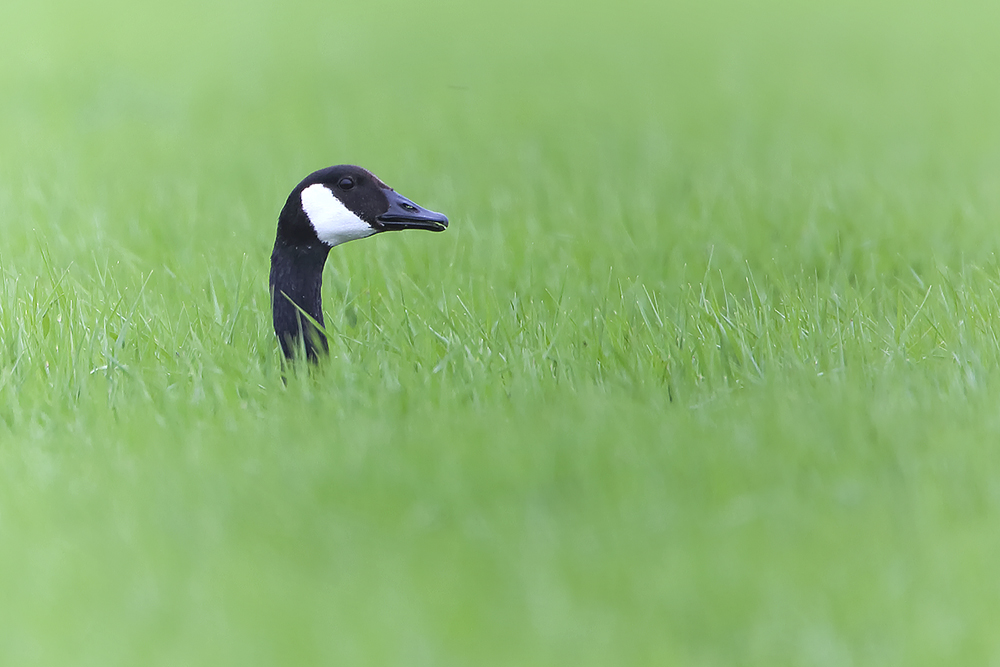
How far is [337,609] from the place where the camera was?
A: 2725 mm

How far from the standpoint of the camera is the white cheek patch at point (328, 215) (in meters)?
4.55

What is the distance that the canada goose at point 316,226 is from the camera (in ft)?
15.0

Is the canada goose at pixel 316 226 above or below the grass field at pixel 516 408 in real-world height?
above

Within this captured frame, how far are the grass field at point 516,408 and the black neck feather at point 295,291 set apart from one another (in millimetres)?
171

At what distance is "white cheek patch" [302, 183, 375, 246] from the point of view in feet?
14.9

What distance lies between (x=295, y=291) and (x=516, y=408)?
1.30m

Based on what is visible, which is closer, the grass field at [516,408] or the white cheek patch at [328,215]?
the grass field at [516,408]

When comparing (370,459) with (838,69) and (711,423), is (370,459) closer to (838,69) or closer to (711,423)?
(711,423)

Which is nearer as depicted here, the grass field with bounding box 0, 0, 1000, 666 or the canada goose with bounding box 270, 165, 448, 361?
the grass field with bounding box 0, 0, 1000, 666

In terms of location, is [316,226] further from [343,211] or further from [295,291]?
[295,291]

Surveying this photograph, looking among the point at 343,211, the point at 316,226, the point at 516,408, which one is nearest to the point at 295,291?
the point at 316,226

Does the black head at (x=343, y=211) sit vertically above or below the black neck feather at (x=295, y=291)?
above

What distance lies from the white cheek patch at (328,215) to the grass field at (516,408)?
0.51 metres

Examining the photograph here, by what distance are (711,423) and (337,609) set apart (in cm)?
157
